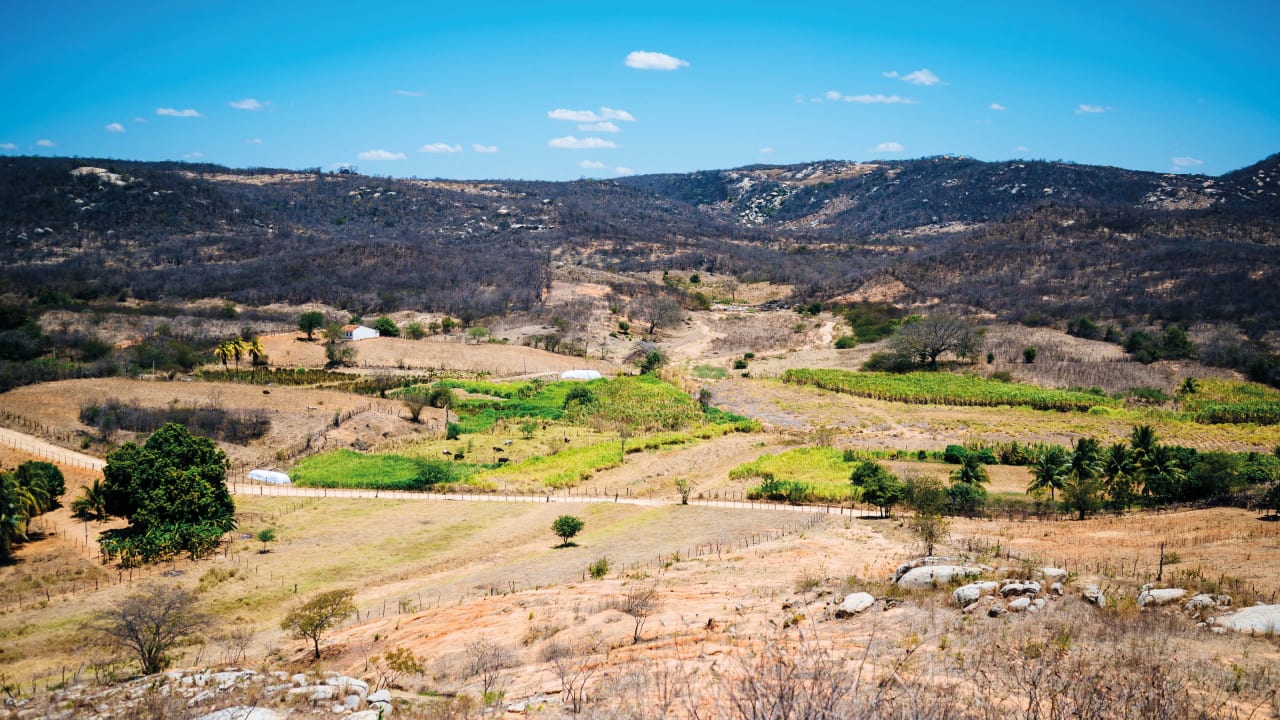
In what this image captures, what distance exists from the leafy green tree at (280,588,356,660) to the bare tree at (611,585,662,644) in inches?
304

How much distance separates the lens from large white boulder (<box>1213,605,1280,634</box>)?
52.1ft

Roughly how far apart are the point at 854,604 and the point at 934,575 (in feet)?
Result: 11.1

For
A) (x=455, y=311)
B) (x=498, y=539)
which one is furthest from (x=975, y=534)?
(x=455, y=311)

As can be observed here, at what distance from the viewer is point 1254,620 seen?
53.2 feet

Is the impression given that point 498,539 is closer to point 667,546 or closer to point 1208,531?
point 667,546

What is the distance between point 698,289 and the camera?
131375mm

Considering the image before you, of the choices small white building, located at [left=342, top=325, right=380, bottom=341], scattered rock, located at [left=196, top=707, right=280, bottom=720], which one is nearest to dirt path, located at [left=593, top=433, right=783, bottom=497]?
scattered rock, located at [left=196, top=707, right=280, bottom=720]

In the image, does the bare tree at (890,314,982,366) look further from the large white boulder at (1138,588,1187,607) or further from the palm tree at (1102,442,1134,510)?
the large white boulder at (1138,588,1187,607)

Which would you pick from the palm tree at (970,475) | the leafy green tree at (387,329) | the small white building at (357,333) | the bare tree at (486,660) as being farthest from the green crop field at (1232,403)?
the small white building at (357,333)

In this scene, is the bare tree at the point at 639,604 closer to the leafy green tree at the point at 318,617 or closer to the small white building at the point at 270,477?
the leafy green tree at the point at 318,617

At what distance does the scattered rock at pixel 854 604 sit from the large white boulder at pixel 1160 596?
21.0ft

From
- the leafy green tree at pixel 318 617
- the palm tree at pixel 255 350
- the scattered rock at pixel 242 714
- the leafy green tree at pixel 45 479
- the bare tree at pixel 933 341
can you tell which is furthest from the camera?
the bare tree at pixel 933 341

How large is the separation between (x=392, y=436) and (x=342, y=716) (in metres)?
35.9

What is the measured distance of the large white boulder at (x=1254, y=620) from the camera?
15.9 m
